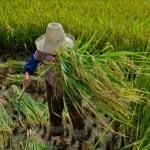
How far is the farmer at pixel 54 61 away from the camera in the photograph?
2.00 metres

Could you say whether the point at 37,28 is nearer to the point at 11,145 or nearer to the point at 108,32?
the point at 108,32

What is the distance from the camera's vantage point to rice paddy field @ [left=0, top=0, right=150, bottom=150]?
1.81 meters

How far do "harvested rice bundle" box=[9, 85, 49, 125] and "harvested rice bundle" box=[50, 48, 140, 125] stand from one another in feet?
2.80

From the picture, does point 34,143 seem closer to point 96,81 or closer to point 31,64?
point 31,64

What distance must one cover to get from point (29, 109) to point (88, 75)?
3.57 feet

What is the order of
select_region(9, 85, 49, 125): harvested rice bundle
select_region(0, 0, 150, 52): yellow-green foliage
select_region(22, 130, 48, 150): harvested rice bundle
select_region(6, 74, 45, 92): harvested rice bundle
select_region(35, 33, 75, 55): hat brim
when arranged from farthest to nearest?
select_region(0, 0, 150, 52): yellow-green foliage < select_region(6, 74, 45, 92): harvested rice bundle < select_region(9, 85, 49, 125): harvested rice bundle < select_region(22, 130, 48, 150): harvested rice bundle < select_region(35, 33, 75, 55): hat brim

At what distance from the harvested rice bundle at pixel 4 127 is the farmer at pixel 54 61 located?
1.15ft

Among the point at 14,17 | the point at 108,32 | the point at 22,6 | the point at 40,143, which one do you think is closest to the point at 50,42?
the point at 40,143

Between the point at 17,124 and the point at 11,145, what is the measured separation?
0.83 feet

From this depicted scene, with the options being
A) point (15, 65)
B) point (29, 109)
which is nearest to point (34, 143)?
point (29, 109)

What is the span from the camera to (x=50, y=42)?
6.61 feet

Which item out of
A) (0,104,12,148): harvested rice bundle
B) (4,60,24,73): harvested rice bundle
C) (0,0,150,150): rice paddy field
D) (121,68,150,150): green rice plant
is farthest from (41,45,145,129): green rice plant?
(4,60,24,73): harvested rice bundle

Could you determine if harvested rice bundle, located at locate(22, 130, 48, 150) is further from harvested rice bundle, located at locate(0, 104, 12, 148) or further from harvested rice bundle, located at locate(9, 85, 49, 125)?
harvested rice bundle, located at locate(9, 85, 49, 125)

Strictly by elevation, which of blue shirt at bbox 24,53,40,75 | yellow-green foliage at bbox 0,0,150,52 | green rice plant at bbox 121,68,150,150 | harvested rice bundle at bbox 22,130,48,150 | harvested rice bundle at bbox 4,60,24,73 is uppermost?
blue shirt at bbox 24,53,40,75
